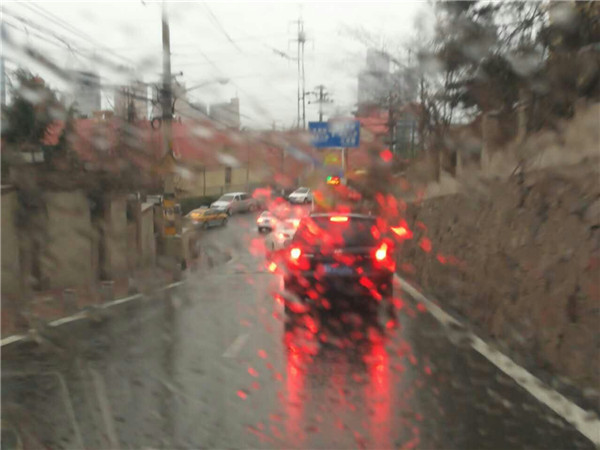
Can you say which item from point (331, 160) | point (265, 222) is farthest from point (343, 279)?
point (265, 222)

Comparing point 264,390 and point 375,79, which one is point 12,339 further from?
point 375,79

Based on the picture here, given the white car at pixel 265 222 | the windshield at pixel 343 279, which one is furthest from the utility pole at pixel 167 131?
the white car at pixel 265 222

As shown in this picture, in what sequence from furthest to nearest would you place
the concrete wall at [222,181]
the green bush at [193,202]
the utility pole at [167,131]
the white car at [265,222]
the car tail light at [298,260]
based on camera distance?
the green bush at [193,202]
the concrete wall at [222,181]
the white car at [265,222]
the utility pole at [167,131]
the car tail light at [298,260]

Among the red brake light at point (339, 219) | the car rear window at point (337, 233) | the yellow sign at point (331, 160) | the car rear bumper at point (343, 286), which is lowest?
the car rear bumper at point (343, 286)

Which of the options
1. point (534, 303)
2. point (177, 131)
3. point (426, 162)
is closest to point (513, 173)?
point (534, 303)

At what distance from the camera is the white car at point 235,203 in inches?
1866

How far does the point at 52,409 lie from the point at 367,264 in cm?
621

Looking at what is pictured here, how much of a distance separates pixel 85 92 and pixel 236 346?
8.96m

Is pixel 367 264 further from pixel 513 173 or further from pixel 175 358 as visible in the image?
pixel 175 358

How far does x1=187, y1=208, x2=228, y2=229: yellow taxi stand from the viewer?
4306 cm

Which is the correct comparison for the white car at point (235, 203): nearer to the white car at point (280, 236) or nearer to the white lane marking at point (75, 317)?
the white car at point (280, 236)

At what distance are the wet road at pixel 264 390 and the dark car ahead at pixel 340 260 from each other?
69 centimetres

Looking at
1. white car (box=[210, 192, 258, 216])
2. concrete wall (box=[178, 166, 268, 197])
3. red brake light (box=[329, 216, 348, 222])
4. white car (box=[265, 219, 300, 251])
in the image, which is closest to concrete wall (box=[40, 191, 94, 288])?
red brake light (box=[329, 216, 348, 222])

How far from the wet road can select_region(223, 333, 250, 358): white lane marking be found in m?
0.01
